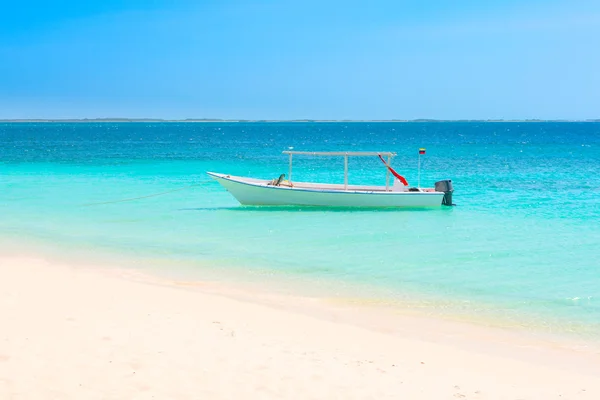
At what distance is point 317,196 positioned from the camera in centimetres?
2367

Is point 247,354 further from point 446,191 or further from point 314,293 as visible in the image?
point 446,191

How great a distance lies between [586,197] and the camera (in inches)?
1061

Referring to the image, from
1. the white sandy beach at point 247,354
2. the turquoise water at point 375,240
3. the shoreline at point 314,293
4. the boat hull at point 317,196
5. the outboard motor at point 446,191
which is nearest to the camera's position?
the white sandy beach at point 247,354

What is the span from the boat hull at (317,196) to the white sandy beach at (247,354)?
12.3 meters

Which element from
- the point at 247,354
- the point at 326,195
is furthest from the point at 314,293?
the point at 326,195

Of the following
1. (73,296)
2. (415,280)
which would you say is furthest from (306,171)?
(73,296)

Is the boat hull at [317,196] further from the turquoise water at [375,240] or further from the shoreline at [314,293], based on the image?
the shoreline at [314,293]

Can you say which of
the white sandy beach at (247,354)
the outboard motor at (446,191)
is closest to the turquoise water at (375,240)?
the outboard motor at (446,191)

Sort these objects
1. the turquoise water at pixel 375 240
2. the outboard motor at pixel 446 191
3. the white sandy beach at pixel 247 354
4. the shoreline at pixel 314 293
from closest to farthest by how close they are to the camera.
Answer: the white sandy beach at pixel 247 354 → the shoreline at pixel 314 293 → the turquoise water at pixel 375 240 → the outboard motor at pixel 446 191

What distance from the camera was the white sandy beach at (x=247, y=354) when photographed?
7043 millimetres

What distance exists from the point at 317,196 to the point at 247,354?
15.7 metres

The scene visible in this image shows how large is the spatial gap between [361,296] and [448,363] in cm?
392

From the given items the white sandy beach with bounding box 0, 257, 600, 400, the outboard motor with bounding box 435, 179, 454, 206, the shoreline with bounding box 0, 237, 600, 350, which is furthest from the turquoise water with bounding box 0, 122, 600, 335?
the white sandy beach with bounding box 0, 257, 600, 400

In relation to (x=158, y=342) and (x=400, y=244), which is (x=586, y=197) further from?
(x=158, y=342)
